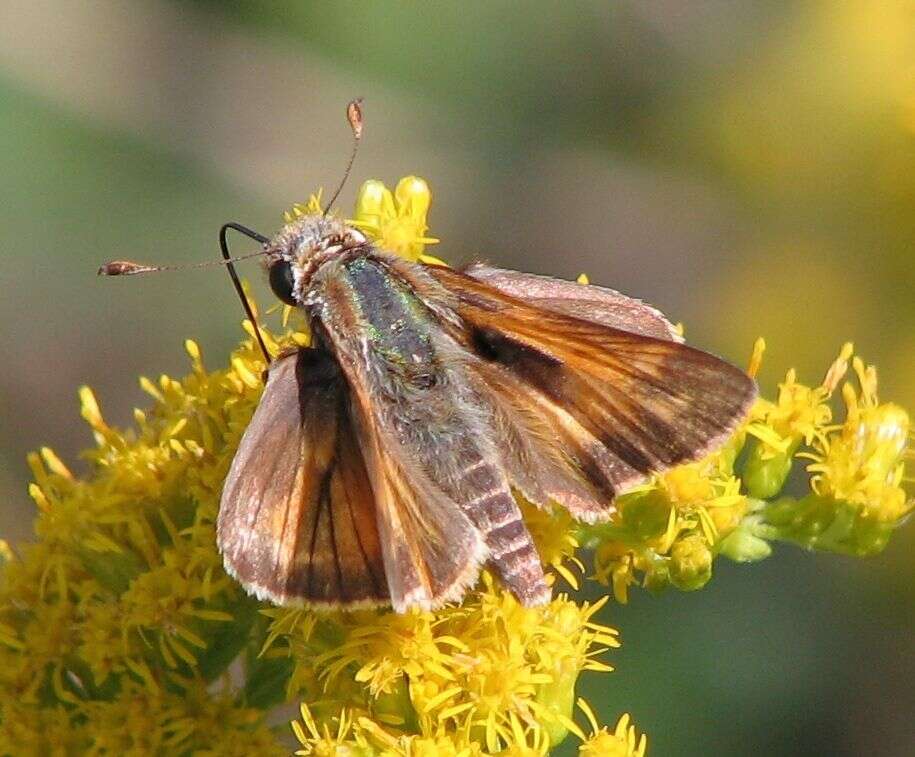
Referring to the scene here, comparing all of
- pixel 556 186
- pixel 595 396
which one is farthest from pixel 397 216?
pixel 556 186

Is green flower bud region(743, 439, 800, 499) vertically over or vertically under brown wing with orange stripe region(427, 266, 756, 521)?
under

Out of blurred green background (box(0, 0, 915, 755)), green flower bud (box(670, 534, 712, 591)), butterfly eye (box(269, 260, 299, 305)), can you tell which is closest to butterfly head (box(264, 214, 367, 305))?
butterfly eye (box(269, 260, 299, 305))

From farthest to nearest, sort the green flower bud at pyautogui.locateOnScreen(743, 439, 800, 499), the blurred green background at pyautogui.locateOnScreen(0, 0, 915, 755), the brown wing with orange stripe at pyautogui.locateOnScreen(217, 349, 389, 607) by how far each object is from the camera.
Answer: the blurred green background at pyautogui.locateOnScreen(0, 0, 915, 755), the green flower bud at pyautogui.locateOnScreen(743, 439, 800, 499), the brown wing with orange stripe at pyautogui.locateOnScreen(217, 349, 389, 607)

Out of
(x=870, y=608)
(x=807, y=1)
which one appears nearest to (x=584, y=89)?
(x=807, y=1)

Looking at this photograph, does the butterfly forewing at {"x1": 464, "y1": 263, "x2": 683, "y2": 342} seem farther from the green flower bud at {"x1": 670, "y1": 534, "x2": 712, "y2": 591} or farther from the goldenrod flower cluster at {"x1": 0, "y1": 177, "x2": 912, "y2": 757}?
the green flower bud at {"x1": 670, "y1": 534, "x2": 712, "y2": 591}

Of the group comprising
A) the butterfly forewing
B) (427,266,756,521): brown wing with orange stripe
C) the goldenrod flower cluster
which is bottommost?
the goldenrod flower cluster

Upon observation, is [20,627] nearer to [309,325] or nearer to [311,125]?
[309,325]

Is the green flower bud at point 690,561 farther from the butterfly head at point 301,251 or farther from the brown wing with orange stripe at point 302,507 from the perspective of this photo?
the butterfly head at point 301,251
